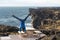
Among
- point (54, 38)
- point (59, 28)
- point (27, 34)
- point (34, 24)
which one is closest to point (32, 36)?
point (27, 34)

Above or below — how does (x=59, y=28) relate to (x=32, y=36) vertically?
below

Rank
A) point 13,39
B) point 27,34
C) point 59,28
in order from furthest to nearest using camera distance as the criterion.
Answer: point 59,28, point 27,34, point 13,39

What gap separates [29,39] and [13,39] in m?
1.05

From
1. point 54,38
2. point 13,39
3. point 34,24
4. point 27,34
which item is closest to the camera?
point 13,39

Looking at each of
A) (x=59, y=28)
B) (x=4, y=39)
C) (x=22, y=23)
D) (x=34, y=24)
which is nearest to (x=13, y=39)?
(x=4, y=39)

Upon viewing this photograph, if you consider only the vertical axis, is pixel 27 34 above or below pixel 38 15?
above

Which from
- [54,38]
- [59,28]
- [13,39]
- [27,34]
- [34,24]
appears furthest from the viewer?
[34,24]

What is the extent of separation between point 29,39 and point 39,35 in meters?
1.33

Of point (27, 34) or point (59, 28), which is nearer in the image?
point (27, 34)

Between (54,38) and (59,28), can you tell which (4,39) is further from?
(59,28)

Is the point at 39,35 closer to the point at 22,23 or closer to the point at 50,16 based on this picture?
the point at 22,23

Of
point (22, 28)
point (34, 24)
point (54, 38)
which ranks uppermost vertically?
point (22, 28)

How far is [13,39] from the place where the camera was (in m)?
16.5

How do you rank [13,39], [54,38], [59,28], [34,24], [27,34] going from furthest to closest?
[34,24] → [59,28] → [54,38] → [27,34] → [13,39]
